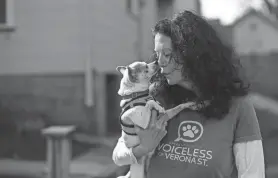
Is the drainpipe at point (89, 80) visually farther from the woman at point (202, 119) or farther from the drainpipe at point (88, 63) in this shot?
the woman at point (202, 119)

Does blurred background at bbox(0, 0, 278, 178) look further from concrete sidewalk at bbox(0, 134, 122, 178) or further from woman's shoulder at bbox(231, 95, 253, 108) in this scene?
woman's shoulder at bbox(231, 95, 253, 108)

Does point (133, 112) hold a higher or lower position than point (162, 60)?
lower

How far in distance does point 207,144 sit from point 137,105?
1.35 feet

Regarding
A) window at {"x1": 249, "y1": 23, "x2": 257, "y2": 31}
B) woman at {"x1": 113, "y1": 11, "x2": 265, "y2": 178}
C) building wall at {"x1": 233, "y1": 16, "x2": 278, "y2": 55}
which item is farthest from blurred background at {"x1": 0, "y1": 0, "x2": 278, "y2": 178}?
window at {"x1": 249, "y1": 23, "x2": 257, "y2": 31}

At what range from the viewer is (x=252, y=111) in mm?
1463

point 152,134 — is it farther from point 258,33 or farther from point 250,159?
point 258,33

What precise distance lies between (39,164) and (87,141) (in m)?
1.70

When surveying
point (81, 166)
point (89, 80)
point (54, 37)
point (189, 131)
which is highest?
point (54, 37)

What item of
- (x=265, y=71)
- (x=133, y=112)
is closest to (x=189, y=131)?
(x=133, y=112)

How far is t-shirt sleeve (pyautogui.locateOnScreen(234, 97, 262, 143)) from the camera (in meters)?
1.42

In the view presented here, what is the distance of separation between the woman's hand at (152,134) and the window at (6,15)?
7.29 m

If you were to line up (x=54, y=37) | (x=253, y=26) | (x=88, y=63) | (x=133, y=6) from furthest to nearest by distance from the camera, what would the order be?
(x=253, y=26), (x=133, y=6), (x=54, y=37), (x=88, y=63)

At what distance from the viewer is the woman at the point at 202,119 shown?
1423 millimetres

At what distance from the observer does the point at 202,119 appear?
1.51m
